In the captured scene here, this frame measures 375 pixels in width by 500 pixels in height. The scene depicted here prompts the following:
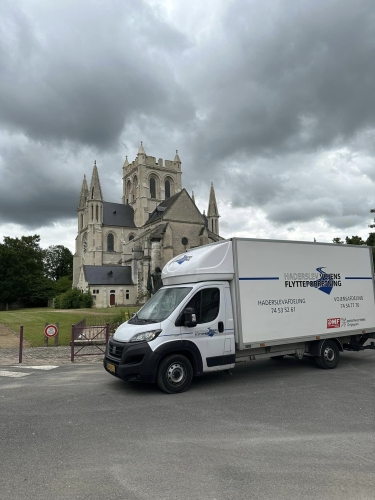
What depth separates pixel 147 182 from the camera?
6838 cm

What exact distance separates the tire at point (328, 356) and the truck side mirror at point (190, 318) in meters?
3.82

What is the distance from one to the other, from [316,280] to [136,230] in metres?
57.2

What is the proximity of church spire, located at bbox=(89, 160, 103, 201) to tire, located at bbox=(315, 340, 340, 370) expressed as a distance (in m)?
56.1

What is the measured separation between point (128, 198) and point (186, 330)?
6769 centimetres

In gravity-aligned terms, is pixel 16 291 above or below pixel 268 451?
above

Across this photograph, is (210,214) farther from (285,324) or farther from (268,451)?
(268,451)

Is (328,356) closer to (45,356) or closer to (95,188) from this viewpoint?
(45,356)

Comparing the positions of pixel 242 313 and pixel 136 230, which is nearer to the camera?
pixel 242 313

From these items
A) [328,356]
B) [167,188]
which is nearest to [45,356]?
[328,356]

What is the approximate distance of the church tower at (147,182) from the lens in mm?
66562

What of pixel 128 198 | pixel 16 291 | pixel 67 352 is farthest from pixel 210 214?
pixel 67 352

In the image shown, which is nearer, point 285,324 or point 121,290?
point 285,324

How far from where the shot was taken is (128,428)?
5109 mm

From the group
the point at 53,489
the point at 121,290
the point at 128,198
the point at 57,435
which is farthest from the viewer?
the point at 128,198
